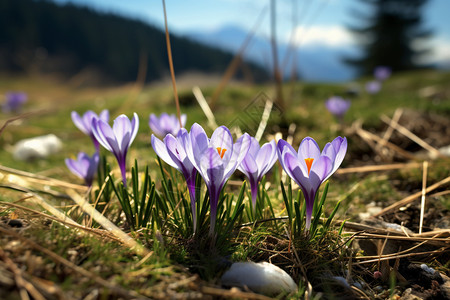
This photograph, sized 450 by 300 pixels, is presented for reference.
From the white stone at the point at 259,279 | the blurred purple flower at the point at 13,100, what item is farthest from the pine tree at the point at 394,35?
the white stone at the point at 259,279

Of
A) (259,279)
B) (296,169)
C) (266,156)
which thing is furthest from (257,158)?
(259,279)

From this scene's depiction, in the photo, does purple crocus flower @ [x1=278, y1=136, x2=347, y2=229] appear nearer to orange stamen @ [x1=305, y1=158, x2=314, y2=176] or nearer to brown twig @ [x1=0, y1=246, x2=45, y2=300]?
orange stamen @ [x1=305, y1=158, x2=314, y2=176]

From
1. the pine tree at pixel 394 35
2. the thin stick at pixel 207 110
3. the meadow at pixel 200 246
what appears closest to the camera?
the meadow at pixel 200 246

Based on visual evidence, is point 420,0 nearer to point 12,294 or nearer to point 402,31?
point 402,31

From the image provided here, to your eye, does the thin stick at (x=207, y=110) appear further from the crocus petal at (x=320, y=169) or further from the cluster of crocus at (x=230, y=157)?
the crocus petal at (x=320, y=169)

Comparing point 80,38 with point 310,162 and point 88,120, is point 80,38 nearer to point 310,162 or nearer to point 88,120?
point 88,120

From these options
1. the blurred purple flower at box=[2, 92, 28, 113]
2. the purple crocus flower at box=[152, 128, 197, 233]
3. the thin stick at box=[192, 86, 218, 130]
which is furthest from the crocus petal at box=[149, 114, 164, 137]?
the blurred purple flower at box=[2, 92, 28, 113]
